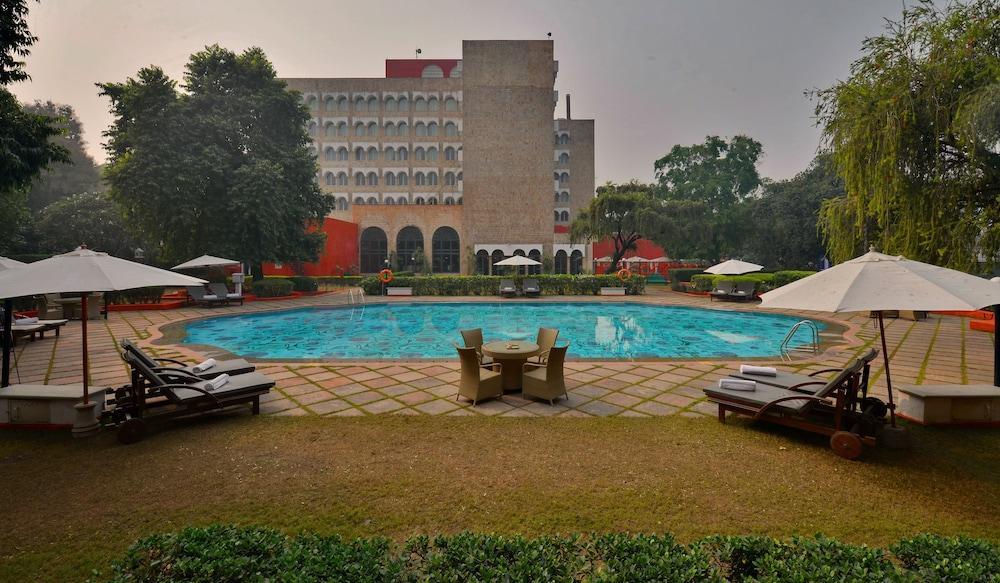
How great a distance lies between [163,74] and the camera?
19016mm

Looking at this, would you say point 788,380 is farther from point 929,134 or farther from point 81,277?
point 81,277

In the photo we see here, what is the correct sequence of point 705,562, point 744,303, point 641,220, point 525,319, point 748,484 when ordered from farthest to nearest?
point 641,220, point 744,303, point 525,319, point 748,484, point 705,562

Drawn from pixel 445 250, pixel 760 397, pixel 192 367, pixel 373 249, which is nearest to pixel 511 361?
pixel 760 397

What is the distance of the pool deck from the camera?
5.71m

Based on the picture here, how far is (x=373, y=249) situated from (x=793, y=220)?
3268 centimetres

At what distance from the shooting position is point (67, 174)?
41375 mm

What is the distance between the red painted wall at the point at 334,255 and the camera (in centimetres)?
3189

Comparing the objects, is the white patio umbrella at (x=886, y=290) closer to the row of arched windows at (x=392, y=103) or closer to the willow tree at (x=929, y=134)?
the willow tree at (x=929, y=134)

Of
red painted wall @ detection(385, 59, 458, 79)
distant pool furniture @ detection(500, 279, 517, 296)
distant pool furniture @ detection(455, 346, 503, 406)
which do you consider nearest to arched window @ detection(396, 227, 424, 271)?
distant pool furniture @ detection(500, 279, 517, 296)

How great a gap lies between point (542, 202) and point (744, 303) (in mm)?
22702

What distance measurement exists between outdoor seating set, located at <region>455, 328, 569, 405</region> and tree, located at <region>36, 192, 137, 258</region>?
2914 cm

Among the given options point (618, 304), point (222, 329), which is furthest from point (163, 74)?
point (618, 304)

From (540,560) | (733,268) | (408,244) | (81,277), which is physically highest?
(408,244)

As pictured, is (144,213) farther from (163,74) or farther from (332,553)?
(332,553)
